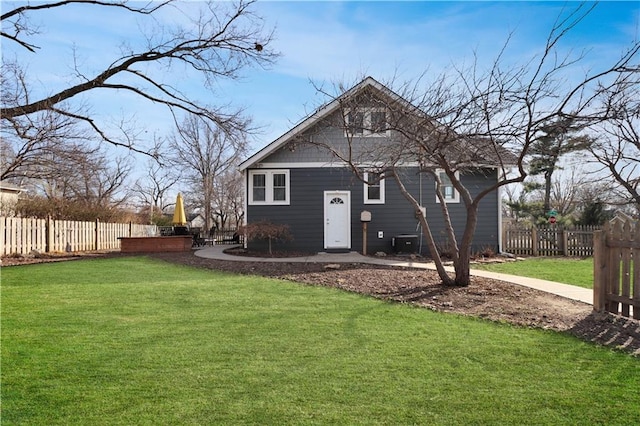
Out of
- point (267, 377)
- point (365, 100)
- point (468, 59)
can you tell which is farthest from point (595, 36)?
point (267, 377)

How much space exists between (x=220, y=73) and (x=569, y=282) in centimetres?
1020

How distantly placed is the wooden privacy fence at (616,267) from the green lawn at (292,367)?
1.47 metres

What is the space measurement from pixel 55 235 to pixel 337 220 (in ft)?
35.6

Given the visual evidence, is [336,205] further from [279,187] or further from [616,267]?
[616,267]

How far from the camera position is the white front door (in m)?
16.4

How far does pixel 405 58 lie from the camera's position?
931 centimetres

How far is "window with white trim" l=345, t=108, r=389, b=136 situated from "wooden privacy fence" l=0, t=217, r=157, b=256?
37.8ft

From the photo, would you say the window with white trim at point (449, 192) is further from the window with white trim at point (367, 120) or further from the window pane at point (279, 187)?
the window with white trim at point (367, 120)

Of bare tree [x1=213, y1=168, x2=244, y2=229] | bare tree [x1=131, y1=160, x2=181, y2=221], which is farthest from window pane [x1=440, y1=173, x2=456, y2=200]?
bare tree [x1=131, y1=160, x2=181, y2=221]

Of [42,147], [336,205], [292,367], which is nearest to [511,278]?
[336,205]

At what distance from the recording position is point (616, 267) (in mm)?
6121

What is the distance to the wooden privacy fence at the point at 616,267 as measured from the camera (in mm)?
5730

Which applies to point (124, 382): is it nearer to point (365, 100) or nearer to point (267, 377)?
point (267, 377)

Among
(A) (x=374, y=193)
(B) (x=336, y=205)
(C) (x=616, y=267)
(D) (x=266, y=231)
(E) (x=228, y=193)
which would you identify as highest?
(E) (x=228, y=193)
